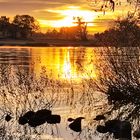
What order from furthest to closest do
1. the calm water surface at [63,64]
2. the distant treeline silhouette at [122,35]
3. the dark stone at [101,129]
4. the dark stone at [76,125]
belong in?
the calm water surface at [63,64] < the distant treeline silhouette at [122,35] < the dark stone at [76,125] < the dark stone at [101,129]

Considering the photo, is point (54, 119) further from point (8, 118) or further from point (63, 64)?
point (63, 64)

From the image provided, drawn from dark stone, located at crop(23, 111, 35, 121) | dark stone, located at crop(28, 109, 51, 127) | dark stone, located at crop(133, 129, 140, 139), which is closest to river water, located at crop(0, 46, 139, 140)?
dark stone, located at crop(28, 109, 51, 127)

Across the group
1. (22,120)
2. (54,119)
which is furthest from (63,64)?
(22,120)

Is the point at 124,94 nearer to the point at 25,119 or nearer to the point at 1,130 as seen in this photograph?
the point at 25,119

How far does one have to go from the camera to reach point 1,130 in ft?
46.0

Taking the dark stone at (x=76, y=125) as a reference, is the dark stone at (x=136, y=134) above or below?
above

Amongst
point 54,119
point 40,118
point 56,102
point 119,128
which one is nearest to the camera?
point 119,128

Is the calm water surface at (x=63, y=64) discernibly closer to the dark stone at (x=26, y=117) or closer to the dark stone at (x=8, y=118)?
the dark stone at (x=26, y=117)

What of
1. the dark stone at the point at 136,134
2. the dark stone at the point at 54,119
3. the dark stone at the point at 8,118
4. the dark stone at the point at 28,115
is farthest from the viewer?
the dark stone at the point at 54,119

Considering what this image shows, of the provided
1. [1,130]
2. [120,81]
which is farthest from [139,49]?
[1,130]

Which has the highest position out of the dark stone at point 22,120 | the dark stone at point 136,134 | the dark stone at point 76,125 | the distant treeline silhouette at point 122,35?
the distant treeline silhouette at point 122,35

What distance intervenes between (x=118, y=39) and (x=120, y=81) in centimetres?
156

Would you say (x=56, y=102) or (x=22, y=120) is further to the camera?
(x=56, y=102)

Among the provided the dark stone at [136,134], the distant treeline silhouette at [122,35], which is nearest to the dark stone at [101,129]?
the dark stone at [136,134]
